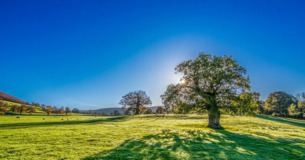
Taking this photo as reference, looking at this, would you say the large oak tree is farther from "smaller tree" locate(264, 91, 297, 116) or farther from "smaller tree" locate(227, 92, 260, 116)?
"smaller tree" locate(264, 91, 297, 116)

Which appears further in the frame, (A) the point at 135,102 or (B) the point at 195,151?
(A) the point at 135,102

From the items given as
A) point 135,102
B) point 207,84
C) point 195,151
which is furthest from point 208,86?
point 135,102

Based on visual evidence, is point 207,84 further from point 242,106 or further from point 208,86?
point 242,106

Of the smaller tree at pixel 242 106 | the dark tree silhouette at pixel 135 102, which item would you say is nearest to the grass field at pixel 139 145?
the smaller tree at pixel 242 106

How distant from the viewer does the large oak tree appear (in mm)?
23734

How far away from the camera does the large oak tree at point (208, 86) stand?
77.9 ft

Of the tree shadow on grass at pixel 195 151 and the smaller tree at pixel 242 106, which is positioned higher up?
the smaller tree at pixel 242 106

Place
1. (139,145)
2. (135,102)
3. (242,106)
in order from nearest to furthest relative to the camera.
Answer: (139,145) < (242,106) < (135,102)

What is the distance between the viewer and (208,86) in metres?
25.3

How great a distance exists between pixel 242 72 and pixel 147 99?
2183 inches

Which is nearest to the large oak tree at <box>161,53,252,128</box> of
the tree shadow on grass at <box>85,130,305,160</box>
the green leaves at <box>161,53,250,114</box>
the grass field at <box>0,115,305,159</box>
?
the green leaves at <box>161,53,250,114</box>

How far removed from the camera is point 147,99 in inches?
2972

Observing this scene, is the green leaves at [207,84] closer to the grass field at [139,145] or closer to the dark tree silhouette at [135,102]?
the grass field at [139,145]

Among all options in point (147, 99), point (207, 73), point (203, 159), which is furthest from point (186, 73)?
point (147, 99)
